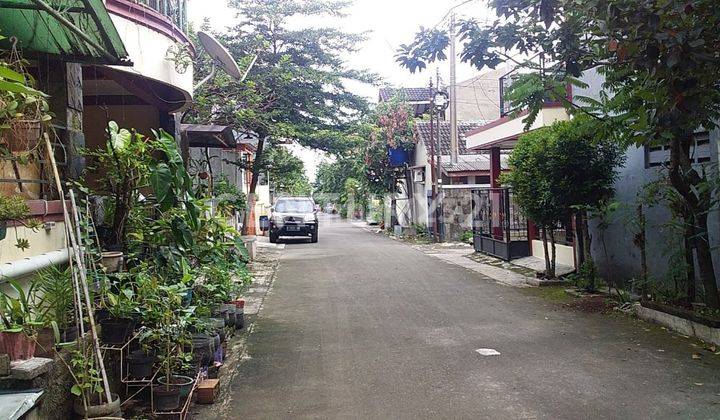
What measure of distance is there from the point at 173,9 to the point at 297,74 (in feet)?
→ 25.6

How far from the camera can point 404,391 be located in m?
5.06

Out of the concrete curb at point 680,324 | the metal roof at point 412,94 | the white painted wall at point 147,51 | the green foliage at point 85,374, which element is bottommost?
the concrete curb at point 680,324

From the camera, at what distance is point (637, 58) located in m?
4.62

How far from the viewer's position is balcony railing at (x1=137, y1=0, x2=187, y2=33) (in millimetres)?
7012

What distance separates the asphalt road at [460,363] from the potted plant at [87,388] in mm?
1131

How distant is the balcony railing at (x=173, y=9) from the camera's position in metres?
7.01

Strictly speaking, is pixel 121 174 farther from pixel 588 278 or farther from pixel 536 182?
pixel 588 278

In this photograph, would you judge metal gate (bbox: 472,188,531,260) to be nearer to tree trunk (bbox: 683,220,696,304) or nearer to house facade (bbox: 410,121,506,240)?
house facade (bbox: 410,121,506,240)

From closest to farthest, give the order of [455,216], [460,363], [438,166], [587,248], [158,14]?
[460,363] < [158,14] < [587,248] < [438,166] < [455,216]

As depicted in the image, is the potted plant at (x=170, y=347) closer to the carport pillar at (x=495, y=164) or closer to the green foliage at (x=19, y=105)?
the green foliage at (x=19, y=105)

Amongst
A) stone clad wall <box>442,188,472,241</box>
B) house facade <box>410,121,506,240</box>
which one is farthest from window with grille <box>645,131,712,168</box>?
stone clad wall <box>442,188,472,241</box>

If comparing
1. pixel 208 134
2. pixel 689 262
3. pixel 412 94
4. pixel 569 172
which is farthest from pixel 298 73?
pixel 412 94

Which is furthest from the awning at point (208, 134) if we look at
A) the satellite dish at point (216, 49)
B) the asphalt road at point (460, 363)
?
the asphalt road at point (460, 363)

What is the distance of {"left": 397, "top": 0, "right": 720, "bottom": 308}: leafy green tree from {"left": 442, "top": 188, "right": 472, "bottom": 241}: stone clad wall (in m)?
12.4
